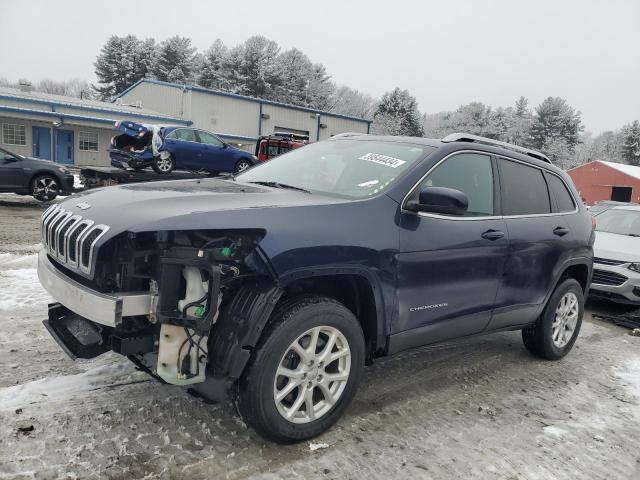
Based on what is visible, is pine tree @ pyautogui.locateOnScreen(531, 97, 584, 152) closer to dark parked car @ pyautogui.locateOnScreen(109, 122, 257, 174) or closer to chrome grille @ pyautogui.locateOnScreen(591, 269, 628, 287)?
dark parked car @ pyautogui.locateOnScreen(109, 122, 257, 174)

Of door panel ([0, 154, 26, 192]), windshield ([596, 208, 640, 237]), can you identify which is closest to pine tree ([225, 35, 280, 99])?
door panel ([0, 154, 26, 192])

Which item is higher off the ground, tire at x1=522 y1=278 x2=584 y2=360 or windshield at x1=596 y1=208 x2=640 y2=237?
windshield at x1=596 y1=208 x2=640 y2=237

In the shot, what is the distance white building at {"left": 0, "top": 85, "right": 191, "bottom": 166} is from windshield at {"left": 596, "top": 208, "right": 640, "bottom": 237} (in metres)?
25.5

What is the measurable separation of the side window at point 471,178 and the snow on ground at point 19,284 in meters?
3.95

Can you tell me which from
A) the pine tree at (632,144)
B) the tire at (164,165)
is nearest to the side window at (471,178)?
the tire at (164,165)

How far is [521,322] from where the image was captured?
4312mm

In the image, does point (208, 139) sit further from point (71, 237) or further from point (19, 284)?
point (71, 237)

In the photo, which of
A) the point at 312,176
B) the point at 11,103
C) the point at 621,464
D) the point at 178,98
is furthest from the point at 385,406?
the point at 178,98

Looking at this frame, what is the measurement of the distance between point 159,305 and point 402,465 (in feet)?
5.27

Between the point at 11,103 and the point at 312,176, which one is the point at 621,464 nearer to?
the point at 312,176

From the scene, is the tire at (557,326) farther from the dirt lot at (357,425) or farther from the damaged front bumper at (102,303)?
the damaged front bumper at (102,303)

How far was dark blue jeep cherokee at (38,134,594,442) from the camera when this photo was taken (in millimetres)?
2514

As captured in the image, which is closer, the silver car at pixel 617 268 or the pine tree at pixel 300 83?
the silver car at pixel 617 268

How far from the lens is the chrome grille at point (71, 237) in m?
2.50
